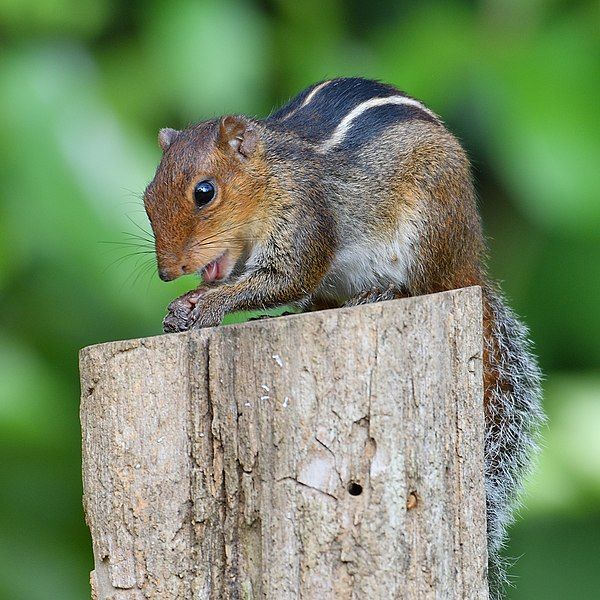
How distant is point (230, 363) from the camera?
1.50 meters

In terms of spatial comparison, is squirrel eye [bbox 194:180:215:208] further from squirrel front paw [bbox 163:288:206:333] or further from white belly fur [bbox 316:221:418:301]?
white belly fur [bbox 316:221:418:301]

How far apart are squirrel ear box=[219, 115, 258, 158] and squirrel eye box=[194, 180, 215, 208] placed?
0.11 metres

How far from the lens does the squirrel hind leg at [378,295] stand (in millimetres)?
2263

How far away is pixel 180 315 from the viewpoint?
2.02 m

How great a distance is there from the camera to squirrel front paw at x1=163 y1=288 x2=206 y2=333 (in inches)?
78.9

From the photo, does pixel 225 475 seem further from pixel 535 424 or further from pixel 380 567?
pixel 535 424

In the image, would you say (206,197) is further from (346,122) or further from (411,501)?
(411,501)

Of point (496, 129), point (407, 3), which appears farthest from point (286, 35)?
point (496, 129)

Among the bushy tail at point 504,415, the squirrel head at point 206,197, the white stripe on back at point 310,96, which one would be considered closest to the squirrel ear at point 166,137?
the squirrel head at point 206,197

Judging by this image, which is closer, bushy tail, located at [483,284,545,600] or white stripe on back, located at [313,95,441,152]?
bushy tail, located at [483,284,545,600]

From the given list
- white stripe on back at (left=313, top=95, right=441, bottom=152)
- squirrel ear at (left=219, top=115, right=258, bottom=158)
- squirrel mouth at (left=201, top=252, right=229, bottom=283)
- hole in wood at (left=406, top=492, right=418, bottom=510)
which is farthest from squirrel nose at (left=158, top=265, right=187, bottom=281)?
hole in wood at (left=406, top=492, right=418, bottom=510)

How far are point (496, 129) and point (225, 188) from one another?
0.94 meters

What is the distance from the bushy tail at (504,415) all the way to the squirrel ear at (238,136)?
61 centimetres

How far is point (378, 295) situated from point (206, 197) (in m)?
0.42
